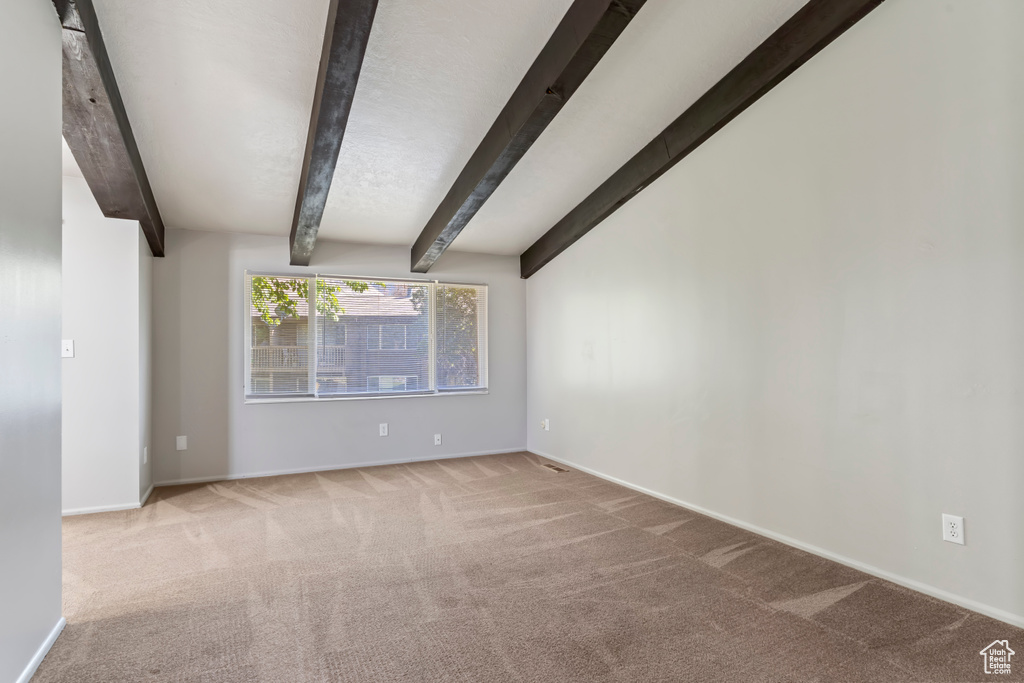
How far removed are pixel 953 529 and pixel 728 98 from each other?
2496 mm

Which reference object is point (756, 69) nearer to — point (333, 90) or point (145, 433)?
point (333, 90)

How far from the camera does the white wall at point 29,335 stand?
5.13 feet

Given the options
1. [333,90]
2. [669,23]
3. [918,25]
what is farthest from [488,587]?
[918,25]

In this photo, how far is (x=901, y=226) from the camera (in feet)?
7.74

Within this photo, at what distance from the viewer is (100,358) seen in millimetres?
3695

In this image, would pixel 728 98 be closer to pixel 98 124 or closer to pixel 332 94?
pixel 332 94

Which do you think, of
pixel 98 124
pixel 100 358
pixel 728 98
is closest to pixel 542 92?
pixel 728 98

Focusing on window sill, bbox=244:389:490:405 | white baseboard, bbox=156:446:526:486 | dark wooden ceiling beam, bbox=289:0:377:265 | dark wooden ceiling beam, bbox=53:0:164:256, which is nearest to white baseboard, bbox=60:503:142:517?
white baseboard, bbox=156:446:526:486

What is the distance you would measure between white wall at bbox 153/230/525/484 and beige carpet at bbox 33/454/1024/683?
1024 millimetres

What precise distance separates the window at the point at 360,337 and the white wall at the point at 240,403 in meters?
0.11

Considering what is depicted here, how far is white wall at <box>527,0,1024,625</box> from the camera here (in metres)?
2.07

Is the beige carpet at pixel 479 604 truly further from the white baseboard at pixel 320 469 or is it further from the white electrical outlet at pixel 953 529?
the white baseboard at pixel 320 469

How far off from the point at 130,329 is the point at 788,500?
456cm

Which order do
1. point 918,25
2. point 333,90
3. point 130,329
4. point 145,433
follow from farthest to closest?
point 145,433 < point 130,329 < point 333,90 < point 918,25
